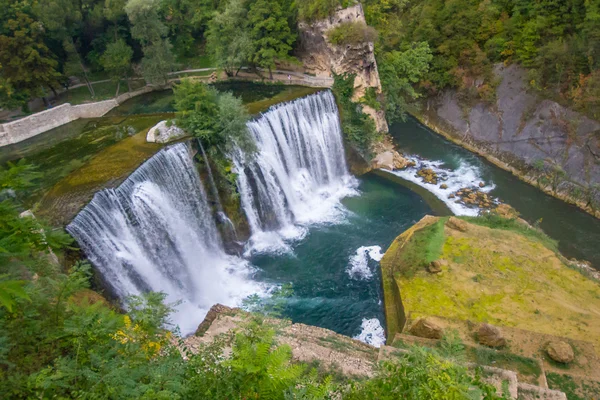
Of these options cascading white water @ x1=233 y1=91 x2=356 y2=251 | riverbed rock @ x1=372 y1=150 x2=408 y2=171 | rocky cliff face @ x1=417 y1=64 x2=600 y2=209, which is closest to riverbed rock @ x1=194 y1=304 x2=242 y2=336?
cascading white water @ x1=233 y1=91 x2=356 y2=251

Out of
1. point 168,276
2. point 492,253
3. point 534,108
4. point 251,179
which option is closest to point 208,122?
point 251,179

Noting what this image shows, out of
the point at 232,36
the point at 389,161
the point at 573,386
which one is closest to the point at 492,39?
the point at 389,161

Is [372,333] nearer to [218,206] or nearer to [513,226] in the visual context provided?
[218,206]

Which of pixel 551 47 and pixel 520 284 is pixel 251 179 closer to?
pixel 520 284

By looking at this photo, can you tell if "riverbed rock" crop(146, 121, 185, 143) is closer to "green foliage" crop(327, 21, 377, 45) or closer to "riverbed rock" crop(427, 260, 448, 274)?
"riverbed rock" crop(427, 260, 448, 274)

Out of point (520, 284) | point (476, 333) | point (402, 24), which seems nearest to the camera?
point (476, 333)

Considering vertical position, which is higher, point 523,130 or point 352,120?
point 352,120

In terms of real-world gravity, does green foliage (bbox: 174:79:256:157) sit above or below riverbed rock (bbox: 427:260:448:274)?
above
